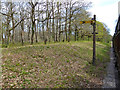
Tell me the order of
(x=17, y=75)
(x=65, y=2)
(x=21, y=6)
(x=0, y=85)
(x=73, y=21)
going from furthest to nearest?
1. (x=73, y=21)
2. (x=65, y=2)
3. (x=21, y=6)
4. (x=17, y=75)
5. (x=0, y=85)

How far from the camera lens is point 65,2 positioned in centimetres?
2053

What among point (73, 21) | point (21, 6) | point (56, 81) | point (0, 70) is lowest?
point (56, 81)

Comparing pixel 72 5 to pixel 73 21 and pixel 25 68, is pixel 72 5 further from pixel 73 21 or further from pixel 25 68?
pixel 25 68

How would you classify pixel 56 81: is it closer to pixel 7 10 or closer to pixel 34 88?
pixel 34 88

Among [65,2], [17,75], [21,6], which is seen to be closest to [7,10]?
[21,6]

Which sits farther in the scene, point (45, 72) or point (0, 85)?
point (45, 72)

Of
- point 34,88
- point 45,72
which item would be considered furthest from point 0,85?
point 45,72

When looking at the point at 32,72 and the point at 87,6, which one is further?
the point at 87,6

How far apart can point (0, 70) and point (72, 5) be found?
1950 cm

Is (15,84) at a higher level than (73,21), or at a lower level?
lower

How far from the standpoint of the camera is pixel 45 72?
6.51 metres

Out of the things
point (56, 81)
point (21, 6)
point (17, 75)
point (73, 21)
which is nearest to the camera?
point (17, 75)

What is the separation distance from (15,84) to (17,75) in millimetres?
734

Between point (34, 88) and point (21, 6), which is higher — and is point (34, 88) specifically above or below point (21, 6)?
below
